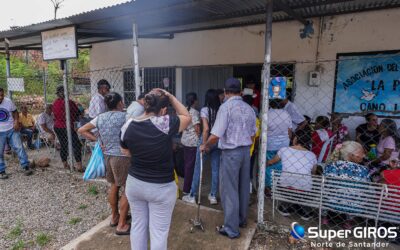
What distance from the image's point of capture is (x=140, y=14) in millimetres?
3527

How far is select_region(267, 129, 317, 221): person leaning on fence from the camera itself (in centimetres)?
301

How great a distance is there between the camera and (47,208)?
12.4 feet

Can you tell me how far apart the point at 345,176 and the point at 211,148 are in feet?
5.02

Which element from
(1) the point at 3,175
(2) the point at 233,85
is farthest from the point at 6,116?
(2) the point at 233,85

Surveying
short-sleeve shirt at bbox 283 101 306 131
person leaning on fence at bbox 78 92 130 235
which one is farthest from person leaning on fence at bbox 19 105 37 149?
short-sleeve shirt at bbox 283 101 306 131

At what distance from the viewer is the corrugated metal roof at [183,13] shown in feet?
11.0

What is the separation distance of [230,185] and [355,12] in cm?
376

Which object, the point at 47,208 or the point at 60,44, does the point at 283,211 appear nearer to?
the point at 47,208

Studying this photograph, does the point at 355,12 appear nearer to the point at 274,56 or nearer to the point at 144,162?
the point at 274,56

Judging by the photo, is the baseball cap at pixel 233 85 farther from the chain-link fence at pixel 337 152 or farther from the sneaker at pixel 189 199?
the sneaker at pixel 189 199

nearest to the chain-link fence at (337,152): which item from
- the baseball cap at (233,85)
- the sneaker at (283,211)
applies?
the sneaker at (283,211)

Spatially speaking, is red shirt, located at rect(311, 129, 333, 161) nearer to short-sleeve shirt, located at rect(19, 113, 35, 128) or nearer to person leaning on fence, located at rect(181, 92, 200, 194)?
person leaning on fence, located at rect(181, 92, 200, 194)

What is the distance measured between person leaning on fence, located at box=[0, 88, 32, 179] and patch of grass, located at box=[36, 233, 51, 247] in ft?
7.96

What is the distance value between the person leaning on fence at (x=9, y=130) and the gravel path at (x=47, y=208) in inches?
8.0
